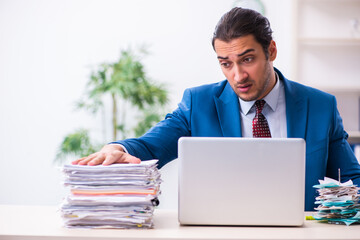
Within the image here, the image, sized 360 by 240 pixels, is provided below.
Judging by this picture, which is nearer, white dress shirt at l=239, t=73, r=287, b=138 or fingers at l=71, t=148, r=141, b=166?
fingers at l=71, t=148, r=141, b=166

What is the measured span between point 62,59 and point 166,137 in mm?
2447

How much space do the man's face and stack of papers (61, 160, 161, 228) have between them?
76 centimetres

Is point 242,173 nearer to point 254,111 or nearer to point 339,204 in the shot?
point 339,204

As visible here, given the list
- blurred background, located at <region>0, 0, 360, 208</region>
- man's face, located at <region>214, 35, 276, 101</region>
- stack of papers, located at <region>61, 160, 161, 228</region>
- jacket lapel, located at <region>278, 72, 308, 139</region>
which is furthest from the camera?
blurred background, located at <region>0, 0, 360, 208</region>

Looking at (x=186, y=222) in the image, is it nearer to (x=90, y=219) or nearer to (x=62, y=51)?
(x=90, y=219)

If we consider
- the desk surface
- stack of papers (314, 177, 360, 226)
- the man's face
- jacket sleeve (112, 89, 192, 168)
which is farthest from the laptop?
the man's face

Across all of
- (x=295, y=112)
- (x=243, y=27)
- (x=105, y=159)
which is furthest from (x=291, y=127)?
(x=105, y=159)

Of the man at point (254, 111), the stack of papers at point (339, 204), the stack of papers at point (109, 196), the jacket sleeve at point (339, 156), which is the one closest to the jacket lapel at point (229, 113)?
the man at point (254, 111)

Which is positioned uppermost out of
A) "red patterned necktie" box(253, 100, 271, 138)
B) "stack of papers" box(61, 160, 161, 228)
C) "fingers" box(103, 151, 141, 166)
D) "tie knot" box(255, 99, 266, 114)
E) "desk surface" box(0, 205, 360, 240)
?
"tie knot" box(255, 99, 266, 114)

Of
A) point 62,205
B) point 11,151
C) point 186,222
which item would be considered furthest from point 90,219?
point 11,151

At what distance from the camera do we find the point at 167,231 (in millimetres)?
1205

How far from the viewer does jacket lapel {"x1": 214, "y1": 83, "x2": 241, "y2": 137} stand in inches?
78.1

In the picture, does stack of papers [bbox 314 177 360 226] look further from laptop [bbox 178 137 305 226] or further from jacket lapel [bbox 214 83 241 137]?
jacket lapel [bbox 214 83 241 137]

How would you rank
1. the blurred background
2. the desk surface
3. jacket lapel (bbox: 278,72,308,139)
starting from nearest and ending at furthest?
the desk surface → jacket lapel (bbox: 278,72,308,139) → the blurred background
